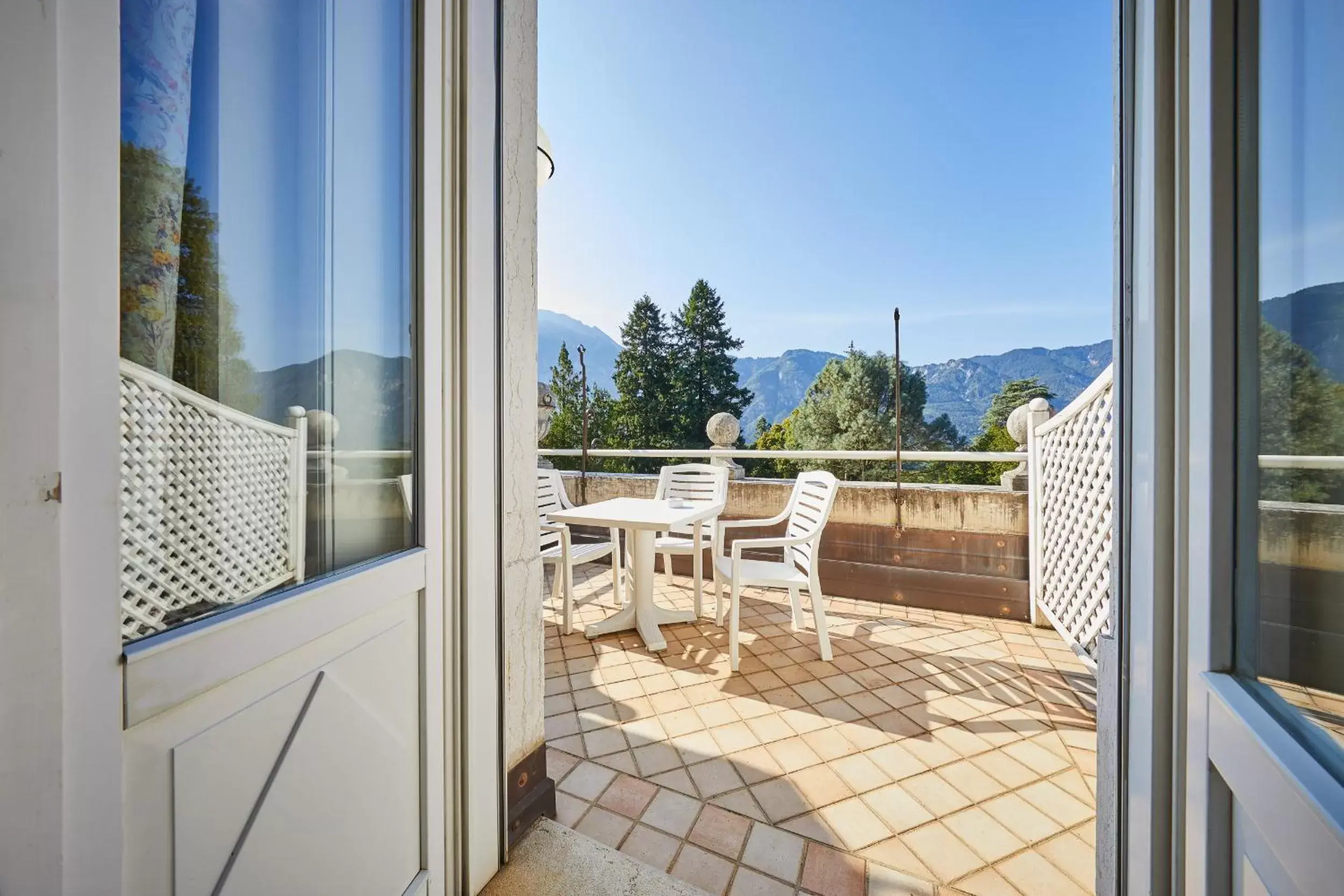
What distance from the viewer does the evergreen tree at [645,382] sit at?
2334 centimetres

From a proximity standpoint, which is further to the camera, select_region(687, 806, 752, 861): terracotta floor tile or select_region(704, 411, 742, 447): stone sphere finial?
select_region(704, 411, 742, 447): stone sphere finial

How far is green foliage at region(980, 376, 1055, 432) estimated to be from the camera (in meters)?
20.9

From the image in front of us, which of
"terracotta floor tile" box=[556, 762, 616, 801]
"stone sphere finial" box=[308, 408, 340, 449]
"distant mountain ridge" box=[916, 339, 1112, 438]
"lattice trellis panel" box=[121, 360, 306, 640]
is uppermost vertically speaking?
"distant mountain ridge" box=[916, 339, 1112, 438]

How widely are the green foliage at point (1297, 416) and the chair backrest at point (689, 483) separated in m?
2.98

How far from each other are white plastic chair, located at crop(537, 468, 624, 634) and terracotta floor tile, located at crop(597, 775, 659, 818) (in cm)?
132

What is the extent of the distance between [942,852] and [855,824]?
8.9 inches

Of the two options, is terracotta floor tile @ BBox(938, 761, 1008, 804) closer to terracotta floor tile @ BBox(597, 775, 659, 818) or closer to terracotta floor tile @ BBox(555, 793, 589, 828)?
terracotta floor tile @ BBox(597, 775, 659, 818)

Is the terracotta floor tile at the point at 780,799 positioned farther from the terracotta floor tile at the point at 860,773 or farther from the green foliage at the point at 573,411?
the green foliage at the point at 573,411

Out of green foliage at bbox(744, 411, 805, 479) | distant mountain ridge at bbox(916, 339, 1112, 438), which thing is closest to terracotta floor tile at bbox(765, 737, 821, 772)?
green foliage at bbox(744, 411, 805, 479)

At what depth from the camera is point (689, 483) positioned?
12.1 feet

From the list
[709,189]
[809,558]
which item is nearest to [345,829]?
[809,558]

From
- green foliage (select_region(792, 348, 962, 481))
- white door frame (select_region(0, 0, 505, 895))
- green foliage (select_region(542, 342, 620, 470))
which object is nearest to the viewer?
white door frame (select_region(0, 0, 505, 895))

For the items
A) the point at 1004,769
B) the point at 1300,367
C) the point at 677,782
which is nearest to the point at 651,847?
the point at 677,782

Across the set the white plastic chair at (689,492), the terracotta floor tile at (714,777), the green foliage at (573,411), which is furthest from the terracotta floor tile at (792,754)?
the green foliage at (573,411)
